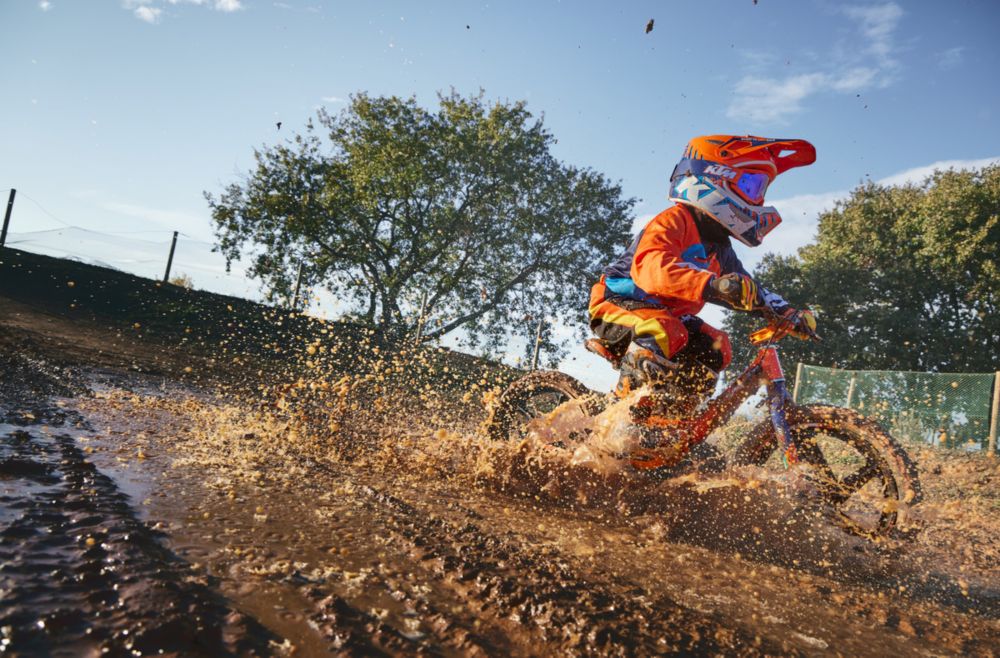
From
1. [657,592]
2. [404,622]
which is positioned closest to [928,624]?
[657,592]

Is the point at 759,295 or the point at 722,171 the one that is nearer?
the point at 759,295

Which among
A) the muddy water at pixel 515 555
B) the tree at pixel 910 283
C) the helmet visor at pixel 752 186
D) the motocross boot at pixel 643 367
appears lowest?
the muddy water at pixel 515 555

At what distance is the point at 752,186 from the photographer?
360 cm

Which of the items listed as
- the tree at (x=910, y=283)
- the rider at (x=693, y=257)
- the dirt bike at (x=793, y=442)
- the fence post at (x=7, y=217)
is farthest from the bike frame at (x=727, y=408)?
the tree at (x=910, y=283)

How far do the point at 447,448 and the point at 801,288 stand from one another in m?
26.4

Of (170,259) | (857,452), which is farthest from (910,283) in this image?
(170,259)

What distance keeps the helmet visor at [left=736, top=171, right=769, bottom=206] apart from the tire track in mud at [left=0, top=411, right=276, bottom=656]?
331 centimetres

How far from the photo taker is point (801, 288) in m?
26.5

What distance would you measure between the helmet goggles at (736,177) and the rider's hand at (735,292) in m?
0.65

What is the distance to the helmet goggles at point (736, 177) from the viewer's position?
3539 mm

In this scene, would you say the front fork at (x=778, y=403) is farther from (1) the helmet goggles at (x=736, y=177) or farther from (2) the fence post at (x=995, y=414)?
(2) the fence post at (x=995, y=414)

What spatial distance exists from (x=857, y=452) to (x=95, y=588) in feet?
12.5

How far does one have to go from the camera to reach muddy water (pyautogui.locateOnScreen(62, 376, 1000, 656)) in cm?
177

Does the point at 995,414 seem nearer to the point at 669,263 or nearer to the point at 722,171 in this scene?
the point at 722,171
